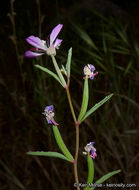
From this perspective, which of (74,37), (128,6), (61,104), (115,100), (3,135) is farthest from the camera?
(128,6)

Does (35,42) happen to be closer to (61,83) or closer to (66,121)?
(61,83)

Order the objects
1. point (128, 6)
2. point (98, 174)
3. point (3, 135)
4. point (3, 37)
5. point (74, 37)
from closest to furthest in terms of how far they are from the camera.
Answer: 1. point (98, 174)
2. point (3, 135)
3. point (74, 37)
4. point (3, 37)
5. point (128, 6)

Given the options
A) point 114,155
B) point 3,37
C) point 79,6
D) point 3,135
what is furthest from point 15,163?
point 79,6

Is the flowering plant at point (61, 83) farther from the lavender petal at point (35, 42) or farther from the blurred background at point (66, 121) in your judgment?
the blurred background at point (66, 121)

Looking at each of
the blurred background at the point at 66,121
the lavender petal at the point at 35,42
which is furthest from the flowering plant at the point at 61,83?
the blurred background at the point at 66,121

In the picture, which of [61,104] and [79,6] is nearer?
[61,104]

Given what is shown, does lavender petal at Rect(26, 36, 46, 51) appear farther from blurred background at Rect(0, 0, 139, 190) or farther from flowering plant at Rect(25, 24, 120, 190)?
blurred background at Rect(0, 0, 139, 190)

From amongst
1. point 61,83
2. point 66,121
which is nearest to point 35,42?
point 61,83

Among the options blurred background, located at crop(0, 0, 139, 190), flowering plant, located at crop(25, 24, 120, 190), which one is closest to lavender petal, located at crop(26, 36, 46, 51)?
flowering plant, located at crop(25, 24, 120, 190)

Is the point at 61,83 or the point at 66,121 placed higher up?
the point at 61,83

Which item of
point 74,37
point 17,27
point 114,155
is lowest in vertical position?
point 114,155

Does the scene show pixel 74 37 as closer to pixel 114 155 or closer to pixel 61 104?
pixel 61 104
